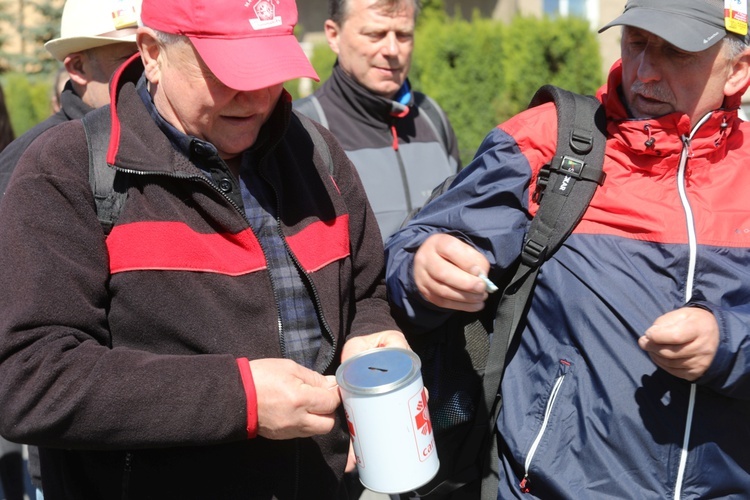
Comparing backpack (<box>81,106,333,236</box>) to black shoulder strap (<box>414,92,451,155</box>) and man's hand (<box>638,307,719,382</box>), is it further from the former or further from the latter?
black shoulder strap (<box>414,92,451,155</box>)

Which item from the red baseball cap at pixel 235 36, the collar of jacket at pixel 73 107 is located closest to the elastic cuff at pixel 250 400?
the red baseball cap at pixel 235 36

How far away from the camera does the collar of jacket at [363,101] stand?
3.87 meters

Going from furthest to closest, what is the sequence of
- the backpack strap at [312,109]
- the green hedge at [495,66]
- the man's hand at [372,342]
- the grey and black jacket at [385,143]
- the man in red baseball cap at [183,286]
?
the green hedge at [495,66] → the backpack strap at [312,109] → the grey and black jacket at [385,143] → the man's hand at [372,342] → the man in red baseball cap at [183,286]

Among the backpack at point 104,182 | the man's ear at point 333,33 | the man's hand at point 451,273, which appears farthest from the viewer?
the man's ear at point 333,33

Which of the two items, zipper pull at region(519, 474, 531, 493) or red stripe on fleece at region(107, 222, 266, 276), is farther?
zipper pull at region(519, 474, 531, 493)

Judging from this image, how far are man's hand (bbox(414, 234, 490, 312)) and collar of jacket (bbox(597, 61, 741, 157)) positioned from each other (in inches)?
20.2

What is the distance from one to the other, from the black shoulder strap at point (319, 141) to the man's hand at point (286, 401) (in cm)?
65

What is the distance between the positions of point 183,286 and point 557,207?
3.13ft

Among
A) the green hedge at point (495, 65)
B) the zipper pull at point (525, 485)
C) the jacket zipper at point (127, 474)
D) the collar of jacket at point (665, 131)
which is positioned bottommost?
the green hedge at point (495, 65)

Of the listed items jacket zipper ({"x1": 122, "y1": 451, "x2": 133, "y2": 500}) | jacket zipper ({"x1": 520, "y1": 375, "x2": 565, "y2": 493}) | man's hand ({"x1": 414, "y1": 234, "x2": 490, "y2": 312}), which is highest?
man's hand ({"x1": 414, "y1": 234, "x2": 490, "y2": 312})

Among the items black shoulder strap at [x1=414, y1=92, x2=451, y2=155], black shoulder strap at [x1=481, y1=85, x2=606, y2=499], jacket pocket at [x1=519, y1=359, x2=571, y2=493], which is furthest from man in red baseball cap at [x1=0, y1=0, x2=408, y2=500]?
black shoulder strap at [x1=414, y1=92, x2=451, y2=155]

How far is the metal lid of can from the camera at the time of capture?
1.78 metres

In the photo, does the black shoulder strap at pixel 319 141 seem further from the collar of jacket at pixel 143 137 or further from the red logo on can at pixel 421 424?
the red logo on can at pixel 421 424

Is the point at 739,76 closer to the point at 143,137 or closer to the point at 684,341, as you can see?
the point at 684,341
